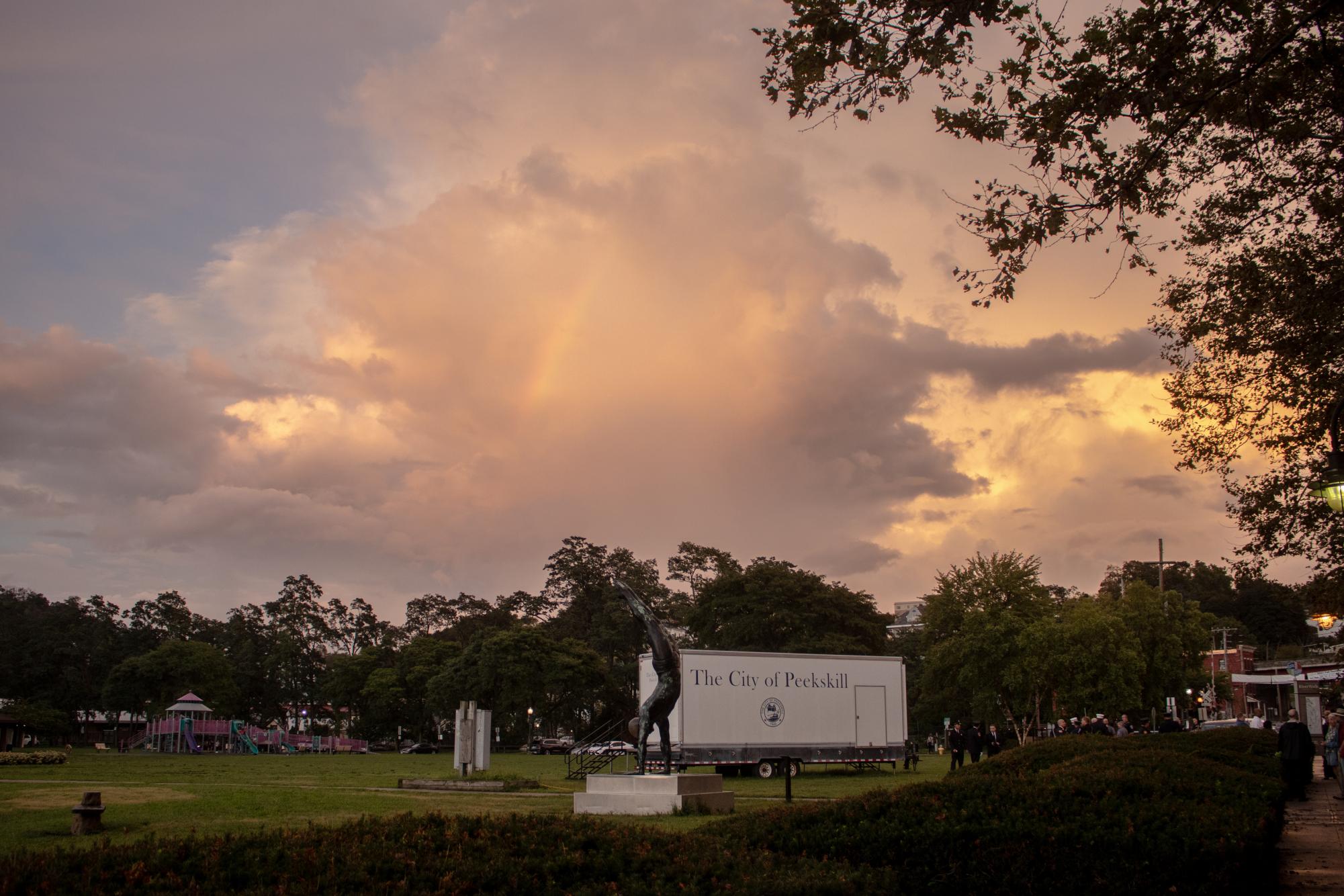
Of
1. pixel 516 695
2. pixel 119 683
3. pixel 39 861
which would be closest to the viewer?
pixel 39 861

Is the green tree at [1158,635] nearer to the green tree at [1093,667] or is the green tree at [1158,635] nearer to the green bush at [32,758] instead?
the green tree at [1093,667]

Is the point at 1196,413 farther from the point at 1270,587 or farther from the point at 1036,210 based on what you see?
the point at 1270,587

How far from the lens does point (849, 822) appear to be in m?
8.50

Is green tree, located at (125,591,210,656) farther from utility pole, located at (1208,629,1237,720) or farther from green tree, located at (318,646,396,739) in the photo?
utility pole, located at (1208,629,1237,720)

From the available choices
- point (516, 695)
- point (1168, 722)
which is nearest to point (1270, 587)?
point (516, 695)

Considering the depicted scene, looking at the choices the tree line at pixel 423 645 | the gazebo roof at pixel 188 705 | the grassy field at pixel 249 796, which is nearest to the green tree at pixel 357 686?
the tree line at pixel 423 645

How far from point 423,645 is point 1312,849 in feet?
267

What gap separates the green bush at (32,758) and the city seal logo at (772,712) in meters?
26.0

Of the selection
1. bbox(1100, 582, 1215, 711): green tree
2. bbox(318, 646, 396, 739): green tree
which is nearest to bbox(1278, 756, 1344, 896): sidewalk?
bbox(1100, 582, 1215, 711): green tree

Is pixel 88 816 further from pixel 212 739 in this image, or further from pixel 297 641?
pixel 297 641

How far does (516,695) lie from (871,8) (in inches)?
2673

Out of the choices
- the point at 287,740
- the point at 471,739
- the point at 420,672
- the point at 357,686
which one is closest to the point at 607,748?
the point at 471,739

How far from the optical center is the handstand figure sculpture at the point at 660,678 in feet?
59.5

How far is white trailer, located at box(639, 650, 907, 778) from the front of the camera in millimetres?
30547
